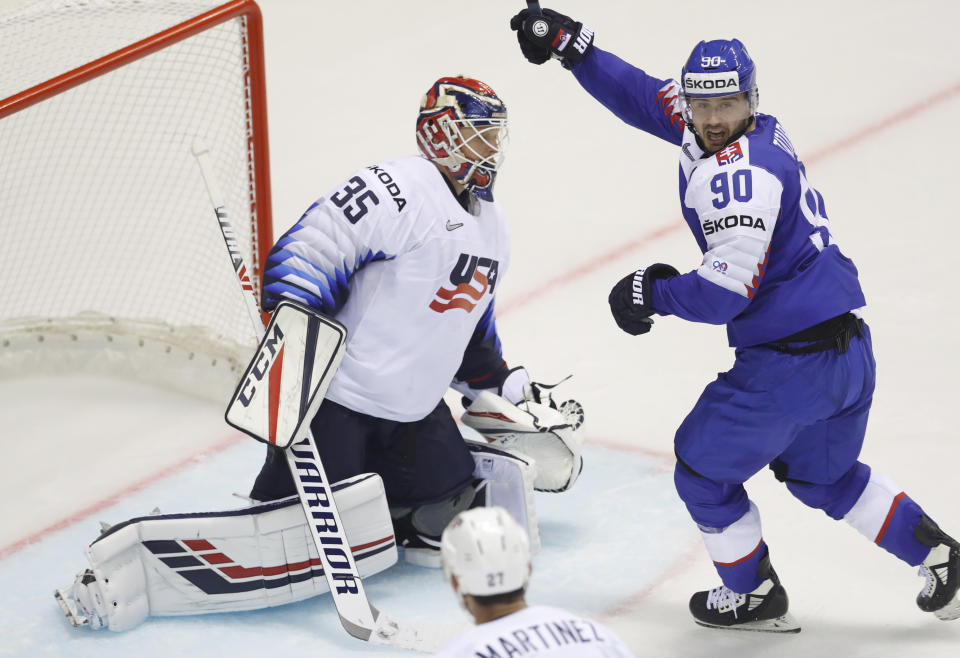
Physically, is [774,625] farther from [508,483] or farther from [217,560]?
[217,560]

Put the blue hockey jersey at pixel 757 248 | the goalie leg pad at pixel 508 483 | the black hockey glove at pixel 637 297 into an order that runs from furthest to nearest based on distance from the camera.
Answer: the goalie leg pad at pixel 508 483, the black hockey glove at pixel 637 297, the blue hockey jersey at pixel 757 248

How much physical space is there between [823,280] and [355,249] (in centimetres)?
98

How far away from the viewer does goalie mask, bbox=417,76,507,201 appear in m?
3.18

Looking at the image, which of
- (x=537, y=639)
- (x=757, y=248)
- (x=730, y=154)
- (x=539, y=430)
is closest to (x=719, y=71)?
(x=730, y=154)

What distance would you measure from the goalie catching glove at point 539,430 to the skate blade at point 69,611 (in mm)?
1056

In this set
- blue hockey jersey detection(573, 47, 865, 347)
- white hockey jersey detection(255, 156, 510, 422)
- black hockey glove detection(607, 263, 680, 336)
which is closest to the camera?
blue hockey jersey detection(573, 47, 865, 347)

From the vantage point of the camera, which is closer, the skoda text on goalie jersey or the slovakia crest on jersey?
the slovakia crest on jersey

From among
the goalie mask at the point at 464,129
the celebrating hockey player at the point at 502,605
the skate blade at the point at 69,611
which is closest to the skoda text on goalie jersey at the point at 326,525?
the skate blade at the point at 69,611

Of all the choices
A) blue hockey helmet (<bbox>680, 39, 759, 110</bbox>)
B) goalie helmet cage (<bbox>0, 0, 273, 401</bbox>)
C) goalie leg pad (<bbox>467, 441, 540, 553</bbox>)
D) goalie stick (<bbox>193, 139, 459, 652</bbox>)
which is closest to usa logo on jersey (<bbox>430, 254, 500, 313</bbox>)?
goalie stick (<bbox>193, 139, 459, 652</bbox>)

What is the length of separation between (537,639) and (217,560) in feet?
5.13

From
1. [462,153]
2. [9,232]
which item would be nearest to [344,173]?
[9,232]

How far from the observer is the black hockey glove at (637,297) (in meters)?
3.02

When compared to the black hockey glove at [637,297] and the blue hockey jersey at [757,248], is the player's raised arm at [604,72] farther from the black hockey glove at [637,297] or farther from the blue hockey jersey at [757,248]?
the black hockey glove at [637,297]

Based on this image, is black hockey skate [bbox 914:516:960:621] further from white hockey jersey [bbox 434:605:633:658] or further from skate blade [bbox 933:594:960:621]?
white hockey jersey [bbox 434:605:633:658]
